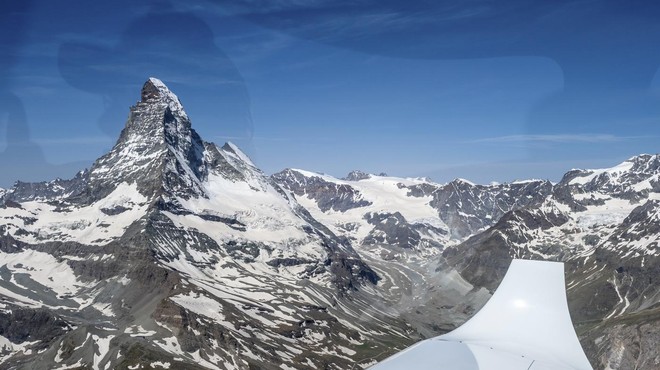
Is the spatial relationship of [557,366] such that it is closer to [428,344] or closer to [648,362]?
[428,344]

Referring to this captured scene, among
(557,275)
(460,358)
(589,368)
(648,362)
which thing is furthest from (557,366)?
(648,362)

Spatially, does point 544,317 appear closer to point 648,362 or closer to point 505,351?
point 505,351

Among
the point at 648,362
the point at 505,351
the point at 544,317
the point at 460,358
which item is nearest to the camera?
the point at 460,358

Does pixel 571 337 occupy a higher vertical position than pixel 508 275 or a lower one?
lower

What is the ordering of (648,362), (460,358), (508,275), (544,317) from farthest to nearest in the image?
1. (648,362)
2. (508,275)
3. (544,317)
4. (460,358)

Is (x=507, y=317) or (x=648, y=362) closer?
(x=507, y=317)

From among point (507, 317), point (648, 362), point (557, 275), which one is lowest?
point (648, 362)
